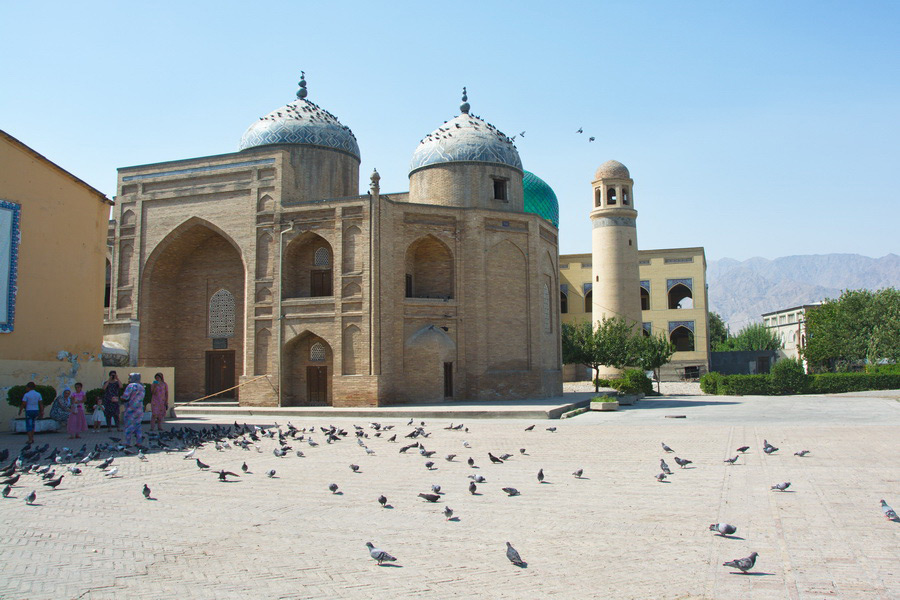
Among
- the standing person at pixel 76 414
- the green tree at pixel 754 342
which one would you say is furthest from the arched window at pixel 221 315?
the green tree at pixel 754 342

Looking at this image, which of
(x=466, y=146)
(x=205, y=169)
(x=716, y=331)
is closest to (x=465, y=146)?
(x=466, y=146)

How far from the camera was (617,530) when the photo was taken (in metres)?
6.51

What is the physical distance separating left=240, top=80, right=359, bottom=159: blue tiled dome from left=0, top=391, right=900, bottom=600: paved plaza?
17.4 m

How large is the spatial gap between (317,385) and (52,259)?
9344 millimetres

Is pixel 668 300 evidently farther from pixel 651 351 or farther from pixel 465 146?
pixel 465 146

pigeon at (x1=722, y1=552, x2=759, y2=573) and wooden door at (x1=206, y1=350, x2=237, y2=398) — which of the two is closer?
pigeon at (x1=722, y1=552, x2=759, y2=573)

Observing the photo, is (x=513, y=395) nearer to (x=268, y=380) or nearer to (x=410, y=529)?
(x=268, y=380)

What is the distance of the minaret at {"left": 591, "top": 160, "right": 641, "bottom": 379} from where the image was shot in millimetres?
39562

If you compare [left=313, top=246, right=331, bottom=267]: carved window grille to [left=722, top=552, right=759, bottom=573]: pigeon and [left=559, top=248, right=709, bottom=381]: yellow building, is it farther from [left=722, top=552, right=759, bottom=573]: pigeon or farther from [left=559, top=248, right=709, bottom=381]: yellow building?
[left=559, top=248, right=709, bottom=381]: yellow building

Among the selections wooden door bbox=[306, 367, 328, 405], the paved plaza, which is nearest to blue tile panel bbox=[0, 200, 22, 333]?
the paved plaza

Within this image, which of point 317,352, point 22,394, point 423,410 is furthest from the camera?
point 317,352

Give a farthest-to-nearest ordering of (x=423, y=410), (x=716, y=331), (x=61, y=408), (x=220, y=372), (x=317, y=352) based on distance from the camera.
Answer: (x=716, y=331), (x=220, y=372), (x=317, y=352), (x=423, y=410), (x=61, y=408)

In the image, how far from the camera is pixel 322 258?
997 inches

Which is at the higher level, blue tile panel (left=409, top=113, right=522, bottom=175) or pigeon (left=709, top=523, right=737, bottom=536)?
blue tile panel (left=409, top=113, right=522, bottom=175)
